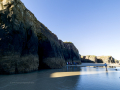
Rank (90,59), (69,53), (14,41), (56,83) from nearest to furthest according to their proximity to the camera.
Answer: (56,83), (14,41), (69,53), (90,59)

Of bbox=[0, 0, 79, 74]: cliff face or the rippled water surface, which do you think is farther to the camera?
bbox=[0, 0, 79, 74]: cliff face

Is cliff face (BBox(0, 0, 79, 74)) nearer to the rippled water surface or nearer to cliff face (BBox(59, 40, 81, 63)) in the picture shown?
the rippled water surface

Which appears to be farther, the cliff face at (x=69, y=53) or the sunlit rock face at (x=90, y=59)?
the sunlit rock face at (x=90, y=59)

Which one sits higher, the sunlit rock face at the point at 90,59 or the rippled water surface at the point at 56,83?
the rippled water surface at the point at 56,83

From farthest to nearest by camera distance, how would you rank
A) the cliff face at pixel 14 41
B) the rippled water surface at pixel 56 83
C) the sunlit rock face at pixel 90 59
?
1. the sunlit rock face at pixel 90 59
2. the cliff face at pixel 14 41
3. the rippled water surface at pixel 56 83

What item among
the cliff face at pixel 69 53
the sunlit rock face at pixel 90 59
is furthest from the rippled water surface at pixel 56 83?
the sunlit rock face at pixel 90 59

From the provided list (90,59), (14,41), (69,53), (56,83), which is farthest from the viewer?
(90,59)

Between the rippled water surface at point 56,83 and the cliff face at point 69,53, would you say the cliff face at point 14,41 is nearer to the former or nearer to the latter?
the rippled water surface at point 56,83

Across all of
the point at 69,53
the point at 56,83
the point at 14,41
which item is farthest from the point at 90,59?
the point at 56,83

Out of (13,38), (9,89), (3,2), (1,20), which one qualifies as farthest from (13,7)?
(9,89)

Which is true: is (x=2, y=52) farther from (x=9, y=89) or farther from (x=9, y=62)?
(x=9, y=89)

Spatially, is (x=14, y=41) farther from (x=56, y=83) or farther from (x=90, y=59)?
(x=90, y=59)

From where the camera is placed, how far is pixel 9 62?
11.2 meters

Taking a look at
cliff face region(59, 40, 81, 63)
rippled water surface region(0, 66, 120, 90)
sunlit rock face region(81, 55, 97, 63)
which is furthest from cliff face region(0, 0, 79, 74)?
sunlit rock face region(81, 55, 97, 63)
